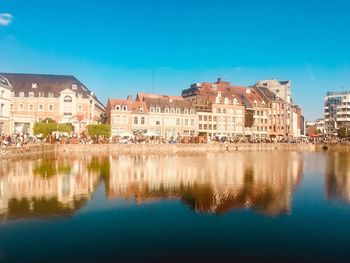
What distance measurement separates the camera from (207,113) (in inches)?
3969

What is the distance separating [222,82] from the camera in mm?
111938

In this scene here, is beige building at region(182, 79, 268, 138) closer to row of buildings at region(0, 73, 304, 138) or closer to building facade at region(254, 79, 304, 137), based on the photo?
row of buildings at region(0, 73, 304, 138)

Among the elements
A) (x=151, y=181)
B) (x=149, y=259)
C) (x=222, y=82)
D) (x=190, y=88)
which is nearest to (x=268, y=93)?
(x=222, y=82)

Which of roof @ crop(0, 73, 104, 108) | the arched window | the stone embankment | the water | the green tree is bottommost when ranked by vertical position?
the water

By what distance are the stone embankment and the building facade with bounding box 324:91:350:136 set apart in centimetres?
5188

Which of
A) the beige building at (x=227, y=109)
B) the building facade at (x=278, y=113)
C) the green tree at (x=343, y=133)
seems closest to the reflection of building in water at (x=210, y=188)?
the beige building at (x=227, y=109)

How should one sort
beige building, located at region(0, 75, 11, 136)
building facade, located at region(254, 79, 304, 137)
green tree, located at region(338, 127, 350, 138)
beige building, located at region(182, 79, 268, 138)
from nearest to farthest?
1. beige building, located at region(0, 75, 11, 136)
2. beige building, located at region(182, 79, 268, 138)
3. building facade, located at region(254, 79, 304, 137)
4. green tree, located at region(338, 127, 350, 138)

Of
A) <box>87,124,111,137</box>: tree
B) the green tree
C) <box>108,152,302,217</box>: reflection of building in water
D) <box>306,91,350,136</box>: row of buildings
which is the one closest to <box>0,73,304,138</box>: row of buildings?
<box>87,124,111,137</box>: tree

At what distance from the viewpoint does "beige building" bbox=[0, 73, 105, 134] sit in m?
82.8

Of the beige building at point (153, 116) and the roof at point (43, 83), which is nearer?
the roof at point (43, 83)

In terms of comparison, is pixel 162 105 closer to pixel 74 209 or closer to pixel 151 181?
Answer: pixel 151 181

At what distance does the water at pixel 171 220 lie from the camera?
13.4 meters

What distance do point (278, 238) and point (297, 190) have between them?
12.5 meters

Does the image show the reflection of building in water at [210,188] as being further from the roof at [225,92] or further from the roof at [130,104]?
the roof at [225,92]
